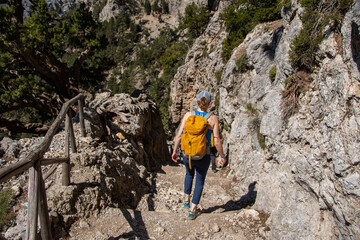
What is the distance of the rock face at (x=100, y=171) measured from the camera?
3711 millimetres

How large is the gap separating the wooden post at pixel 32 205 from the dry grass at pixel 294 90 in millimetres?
4844

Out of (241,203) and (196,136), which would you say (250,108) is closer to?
(241,203)

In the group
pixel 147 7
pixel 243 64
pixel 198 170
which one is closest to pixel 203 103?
pixel 198 170

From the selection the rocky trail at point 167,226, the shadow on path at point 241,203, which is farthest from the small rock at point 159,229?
the shadow on path at point 241,203

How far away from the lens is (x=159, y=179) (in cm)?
→ 784

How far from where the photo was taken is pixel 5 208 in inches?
134

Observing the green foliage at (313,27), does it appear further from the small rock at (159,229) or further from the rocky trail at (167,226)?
the small rock at (159,229)

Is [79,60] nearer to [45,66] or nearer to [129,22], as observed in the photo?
[45,66]

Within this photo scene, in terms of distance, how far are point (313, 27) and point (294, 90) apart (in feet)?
4.52

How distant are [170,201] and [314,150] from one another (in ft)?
12.2

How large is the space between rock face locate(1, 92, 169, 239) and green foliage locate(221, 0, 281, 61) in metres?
9.76

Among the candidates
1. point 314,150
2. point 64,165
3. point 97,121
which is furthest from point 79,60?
point 314,150

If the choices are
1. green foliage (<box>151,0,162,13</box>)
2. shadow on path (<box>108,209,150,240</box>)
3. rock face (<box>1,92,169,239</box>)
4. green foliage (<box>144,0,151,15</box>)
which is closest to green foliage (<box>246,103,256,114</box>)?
rock face (<box>1,92,169,239</box>)

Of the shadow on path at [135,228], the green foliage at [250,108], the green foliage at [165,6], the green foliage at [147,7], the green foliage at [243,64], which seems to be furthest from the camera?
the green foliage at [147,7]
